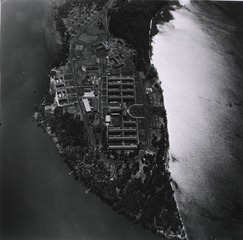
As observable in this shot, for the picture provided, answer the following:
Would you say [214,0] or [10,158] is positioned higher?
[214,0]

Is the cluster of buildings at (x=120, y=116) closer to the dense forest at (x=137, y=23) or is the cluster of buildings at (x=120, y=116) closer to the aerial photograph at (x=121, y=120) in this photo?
the aerial photograph at (x=121, y=120)

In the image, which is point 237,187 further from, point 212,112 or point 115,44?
point 115,44

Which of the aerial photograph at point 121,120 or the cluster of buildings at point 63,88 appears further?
the cluster of buildings at point 63,88

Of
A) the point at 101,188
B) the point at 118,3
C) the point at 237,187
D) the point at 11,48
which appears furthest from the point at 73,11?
the point at 237,187

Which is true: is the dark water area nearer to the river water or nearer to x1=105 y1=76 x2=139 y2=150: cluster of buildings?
x1=105 y1=76 x2=139 y2=150: cluster of buildings

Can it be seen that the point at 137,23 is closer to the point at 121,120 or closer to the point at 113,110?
the point at 113,110

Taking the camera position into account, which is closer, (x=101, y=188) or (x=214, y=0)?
(x=101, y=188)

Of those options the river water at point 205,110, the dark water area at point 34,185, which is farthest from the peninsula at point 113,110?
the river water at point 205,110
